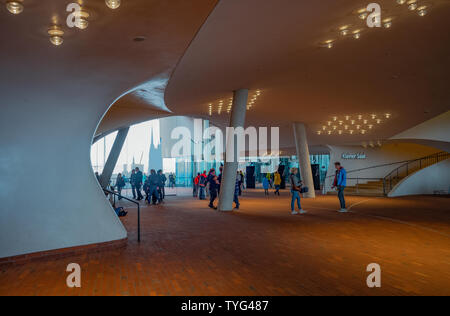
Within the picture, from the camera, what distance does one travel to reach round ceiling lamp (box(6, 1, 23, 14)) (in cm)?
438

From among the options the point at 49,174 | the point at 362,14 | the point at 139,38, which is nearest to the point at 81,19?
the point at 139,38

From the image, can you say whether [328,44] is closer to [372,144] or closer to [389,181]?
[389,181]

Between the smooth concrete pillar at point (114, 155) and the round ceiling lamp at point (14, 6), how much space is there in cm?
1819

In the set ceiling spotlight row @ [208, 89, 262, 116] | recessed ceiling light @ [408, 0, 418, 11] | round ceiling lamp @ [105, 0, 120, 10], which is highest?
recessed ceiling light @ [408, 0, 418, 11]

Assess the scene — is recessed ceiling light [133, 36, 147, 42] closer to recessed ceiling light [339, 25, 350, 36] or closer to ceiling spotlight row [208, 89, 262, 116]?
recessed ceiling light [339, 25, 350, 36]

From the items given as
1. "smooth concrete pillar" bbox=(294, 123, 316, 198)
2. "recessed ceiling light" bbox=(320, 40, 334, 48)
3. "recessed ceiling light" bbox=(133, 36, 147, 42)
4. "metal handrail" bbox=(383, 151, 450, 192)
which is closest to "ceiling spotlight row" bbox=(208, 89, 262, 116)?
"recessed ceiling light" bbox=(320, 40, 334, 48)

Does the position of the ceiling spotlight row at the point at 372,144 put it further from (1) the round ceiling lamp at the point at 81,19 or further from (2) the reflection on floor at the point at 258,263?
(1) the round ceiling lamp at the point at 81,19

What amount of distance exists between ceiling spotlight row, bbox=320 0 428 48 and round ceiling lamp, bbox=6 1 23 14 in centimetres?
579

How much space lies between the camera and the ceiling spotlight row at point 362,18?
6.21 metres

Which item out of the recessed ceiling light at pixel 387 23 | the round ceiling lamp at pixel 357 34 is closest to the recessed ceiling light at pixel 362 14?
the recessed ceiling light at pixel 387 23

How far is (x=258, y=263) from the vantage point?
5520 mm

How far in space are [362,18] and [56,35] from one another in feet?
18.9
